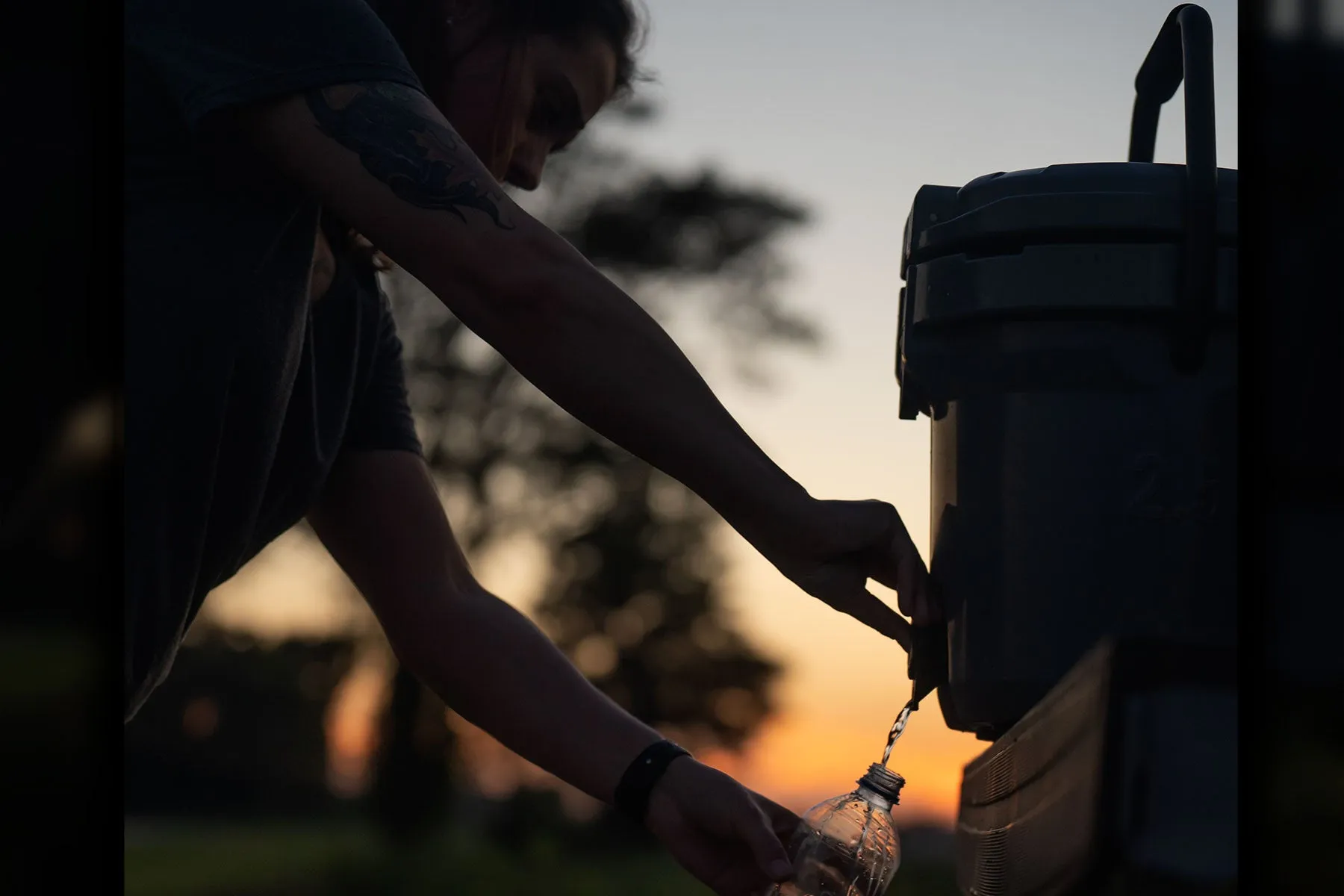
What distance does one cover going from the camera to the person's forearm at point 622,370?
1451 millimetres

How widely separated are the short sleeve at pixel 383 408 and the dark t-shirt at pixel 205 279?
0.37 meters

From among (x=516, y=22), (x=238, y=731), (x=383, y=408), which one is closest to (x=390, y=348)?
(x=383, y=408)

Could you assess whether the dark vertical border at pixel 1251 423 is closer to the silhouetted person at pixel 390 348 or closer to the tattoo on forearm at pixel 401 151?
the silhouetted person at pixel 390 348

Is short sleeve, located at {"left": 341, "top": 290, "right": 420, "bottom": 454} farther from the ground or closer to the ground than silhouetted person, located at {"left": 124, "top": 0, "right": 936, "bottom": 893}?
farther from the ground

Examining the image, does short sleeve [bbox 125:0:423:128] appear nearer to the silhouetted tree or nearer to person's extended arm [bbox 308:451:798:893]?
person's extended arm [bbox 308:451:798:893]

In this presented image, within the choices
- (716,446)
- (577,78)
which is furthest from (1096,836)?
(577,78)

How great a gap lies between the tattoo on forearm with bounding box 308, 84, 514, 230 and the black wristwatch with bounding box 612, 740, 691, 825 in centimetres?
89

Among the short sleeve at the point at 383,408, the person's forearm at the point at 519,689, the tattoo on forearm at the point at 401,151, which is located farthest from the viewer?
the short sleeve at the point at 383,408

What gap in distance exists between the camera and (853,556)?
5.01 ft

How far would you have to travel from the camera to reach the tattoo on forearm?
4.75 ft

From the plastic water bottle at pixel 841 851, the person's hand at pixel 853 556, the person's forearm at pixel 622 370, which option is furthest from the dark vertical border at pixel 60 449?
the plastic water bottle at pixel 841 851

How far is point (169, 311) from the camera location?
165 centimetres

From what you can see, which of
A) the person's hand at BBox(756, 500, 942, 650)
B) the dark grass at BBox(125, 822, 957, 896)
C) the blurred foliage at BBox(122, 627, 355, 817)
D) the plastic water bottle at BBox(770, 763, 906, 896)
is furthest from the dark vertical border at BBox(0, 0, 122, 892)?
the blurred foliage at BBox(122, 627, 355, 817)

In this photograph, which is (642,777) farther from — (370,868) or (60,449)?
(370,868)
